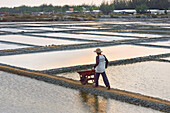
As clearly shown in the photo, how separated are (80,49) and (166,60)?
7.18m

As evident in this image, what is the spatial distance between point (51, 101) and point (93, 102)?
1.27 metres

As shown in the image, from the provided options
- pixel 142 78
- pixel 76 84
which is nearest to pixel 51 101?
pixel 76 84

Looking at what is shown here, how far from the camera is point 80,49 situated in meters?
24.0

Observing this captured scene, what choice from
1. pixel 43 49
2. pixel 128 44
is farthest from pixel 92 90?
pixel 128 44

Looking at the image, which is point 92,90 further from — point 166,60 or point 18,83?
point 166,60

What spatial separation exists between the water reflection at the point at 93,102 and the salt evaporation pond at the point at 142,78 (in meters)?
1.48

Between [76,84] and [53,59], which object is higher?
[76,84]

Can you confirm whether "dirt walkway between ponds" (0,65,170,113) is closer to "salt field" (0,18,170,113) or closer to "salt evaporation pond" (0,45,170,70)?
"salt field" (0,18,170,113)

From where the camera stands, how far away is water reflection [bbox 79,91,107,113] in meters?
9.36

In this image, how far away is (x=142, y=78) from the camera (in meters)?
13.6

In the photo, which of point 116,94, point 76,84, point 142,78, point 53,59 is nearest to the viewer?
point 116,94

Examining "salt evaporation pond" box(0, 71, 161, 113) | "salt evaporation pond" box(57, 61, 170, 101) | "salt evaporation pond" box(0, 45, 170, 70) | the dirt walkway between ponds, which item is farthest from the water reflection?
"salt evaporation pond" box(0, 45, 170, 70)

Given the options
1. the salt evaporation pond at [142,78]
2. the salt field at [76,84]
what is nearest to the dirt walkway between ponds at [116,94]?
the salt field at [76,84]

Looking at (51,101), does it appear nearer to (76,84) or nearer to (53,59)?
(76,84)
